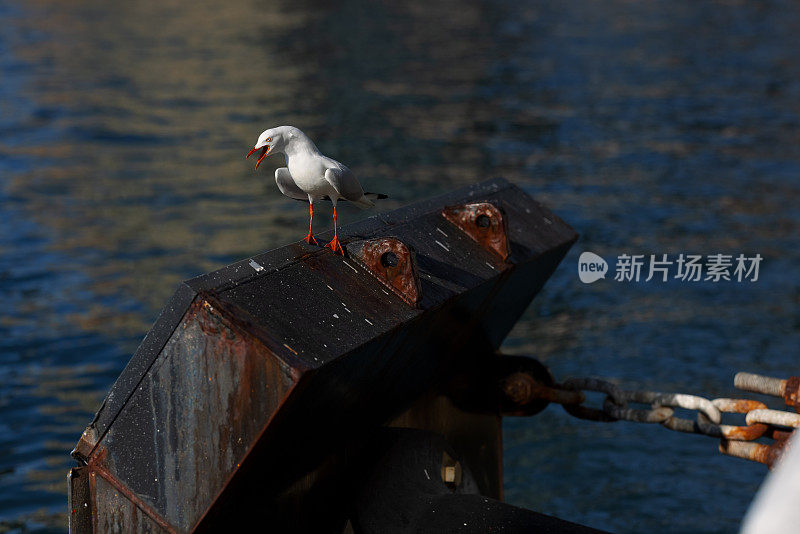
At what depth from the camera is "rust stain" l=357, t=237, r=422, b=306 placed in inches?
97.7

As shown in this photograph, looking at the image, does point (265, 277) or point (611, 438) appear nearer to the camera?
point (265, 277)

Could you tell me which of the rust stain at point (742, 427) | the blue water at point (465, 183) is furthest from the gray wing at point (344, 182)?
the blue water at point (465, 183)

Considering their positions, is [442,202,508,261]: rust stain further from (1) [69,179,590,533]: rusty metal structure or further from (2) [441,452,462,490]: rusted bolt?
(2) [441,452,462,490]: rusted bolt

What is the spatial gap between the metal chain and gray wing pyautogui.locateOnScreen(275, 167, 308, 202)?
1.42 m

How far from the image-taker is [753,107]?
17.1 metres

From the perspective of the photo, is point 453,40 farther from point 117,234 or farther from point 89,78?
point 117,234

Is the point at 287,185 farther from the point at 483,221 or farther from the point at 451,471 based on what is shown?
Answer: the point at 451,471

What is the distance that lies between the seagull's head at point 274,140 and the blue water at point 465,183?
333 cm

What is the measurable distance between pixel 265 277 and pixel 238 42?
24973 mm

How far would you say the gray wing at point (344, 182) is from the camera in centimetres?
243

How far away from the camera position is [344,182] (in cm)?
246

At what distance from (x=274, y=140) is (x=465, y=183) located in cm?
1018

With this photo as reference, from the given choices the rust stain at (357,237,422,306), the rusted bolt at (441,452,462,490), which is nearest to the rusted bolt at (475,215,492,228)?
the rust stain at (357,237,422,306)

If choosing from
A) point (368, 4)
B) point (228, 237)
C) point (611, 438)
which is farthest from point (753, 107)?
point (368, 4)
